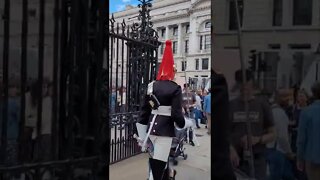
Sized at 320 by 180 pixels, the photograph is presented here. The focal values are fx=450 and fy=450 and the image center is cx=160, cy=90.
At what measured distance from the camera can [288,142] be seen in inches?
74.2

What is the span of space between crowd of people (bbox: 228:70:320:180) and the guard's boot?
4233 millimetres

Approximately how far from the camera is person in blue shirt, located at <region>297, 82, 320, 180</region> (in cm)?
183

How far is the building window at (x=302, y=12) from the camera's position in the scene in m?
1.84

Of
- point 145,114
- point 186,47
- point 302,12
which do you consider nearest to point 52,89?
point 302,12

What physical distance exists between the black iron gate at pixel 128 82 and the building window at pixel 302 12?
6541mm

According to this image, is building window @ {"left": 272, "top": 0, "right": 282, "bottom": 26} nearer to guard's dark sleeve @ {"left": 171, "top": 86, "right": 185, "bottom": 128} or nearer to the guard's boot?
guard's dark sleeve @ {"left": 171, "top": 86, "right": 185, "bottom": 128}

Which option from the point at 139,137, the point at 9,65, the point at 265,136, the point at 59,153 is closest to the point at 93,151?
the point at 59,153

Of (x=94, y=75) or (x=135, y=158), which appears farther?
(x=135, y=158)

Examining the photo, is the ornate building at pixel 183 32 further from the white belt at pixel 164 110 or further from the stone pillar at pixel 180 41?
the white belt at pixel 164 110

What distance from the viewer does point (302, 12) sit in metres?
1.87

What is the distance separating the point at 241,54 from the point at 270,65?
5.3 inches

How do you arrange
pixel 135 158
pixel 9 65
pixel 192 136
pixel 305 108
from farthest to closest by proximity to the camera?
pixel 192 136 → pixel 135 158 → pixel 9 65 → pixel 305 108

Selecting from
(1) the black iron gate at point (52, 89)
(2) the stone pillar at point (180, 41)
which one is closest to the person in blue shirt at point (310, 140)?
(1) the black iron gate at point (52, 89)

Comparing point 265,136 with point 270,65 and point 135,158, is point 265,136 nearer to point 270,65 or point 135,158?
point 270,65
